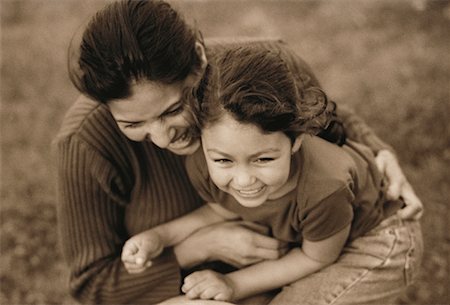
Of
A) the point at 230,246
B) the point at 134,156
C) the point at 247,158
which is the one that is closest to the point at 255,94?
the point at 247,158

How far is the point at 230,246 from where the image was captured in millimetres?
2330

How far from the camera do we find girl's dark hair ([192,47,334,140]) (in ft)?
5.88

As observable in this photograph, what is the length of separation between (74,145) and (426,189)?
7.79 ft

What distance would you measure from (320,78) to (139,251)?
2.78 metres

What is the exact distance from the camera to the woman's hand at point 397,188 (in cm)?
243

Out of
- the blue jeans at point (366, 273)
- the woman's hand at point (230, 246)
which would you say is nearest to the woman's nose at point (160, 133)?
the woman's hand at point (230, 246)

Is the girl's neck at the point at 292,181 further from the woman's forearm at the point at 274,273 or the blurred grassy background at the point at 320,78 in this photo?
the blurred grassy background at the point at 320,78

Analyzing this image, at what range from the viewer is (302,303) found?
226 centimetres

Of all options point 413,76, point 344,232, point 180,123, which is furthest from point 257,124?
point 413,76

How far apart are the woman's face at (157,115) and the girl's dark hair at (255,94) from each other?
0.12 m

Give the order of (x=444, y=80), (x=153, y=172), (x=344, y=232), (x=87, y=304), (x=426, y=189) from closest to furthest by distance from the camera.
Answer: (x=344, y=232), (x=153, y=172), (x=87, y=304), (x=426, y=189), (x=444, y=80)

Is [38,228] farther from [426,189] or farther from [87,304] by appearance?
[426,189]

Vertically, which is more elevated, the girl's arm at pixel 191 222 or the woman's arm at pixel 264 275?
the girl's arm at pixel 191 222

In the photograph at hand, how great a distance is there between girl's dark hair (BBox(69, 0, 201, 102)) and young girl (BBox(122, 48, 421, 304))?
153mm
